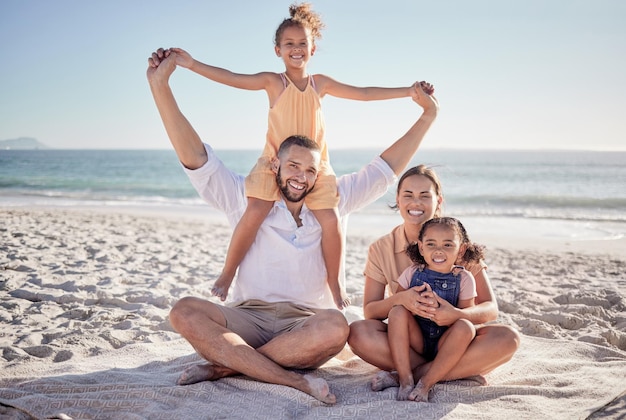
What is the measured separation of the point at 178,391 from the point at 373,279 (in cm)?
131

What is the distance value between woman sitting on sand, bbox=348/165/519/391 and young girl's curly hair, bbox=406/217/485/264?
0.07m

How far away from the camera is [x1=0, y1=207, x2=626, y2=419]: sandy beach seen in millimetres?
2715

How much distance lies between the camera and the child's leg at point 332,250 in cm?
334

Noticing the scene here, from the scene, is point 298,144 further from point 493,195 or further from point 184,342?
point 493,195

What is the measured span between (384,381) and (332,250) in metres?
0.83

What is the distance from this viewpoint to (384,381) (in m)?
3.03

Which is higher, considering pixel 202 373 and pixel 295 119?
pixel 295 119

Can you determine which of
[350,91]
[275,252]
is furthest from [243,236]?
[350,91]

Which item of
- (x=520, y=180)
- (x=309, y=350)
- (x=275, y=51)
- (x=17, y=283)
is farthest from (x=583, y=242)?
(x=520, y=180)

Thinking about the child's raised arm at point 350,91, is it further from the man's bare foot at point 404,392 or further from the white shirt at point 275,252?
the man's bare foot at point 404,392

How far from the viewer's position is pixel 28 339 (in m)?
3.80

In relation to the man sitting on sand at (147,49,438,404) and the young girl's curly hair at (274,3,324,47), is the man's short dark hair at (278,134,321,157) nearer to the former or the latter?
the man sitting on sand at (147,49,438,404)

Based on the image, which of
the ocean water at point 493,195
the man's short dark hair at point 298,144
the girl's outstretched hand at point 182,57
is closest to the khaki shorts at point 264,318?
the man's short dark hair at point 298,144

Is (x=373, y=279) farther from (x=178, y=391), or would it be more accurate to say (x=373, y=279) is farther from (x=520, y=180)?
(x=520, y=180)
